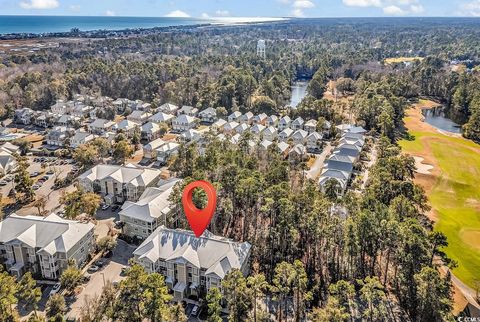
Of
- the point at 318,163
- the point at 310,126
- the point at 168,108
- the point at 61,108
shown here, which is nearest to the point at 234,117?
the point at 168,108

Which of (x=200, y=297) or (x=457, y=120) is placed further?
(x=457, y=120)

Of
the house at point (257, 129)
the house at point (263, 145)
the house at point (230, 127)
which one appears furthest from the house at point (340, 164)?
the house at point (230, 127)

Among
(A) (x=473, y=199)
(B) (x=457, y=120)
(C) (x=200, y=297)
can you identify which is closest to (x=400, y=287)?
(C) (x=200, y=297)

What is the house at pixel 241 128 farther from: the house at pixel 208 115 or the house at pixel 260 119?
the house at pixel 208 115

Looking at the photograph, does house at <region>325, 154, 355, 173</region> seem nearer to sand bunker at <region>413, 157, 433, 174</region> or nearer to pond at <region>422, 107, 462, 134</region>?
sand bunker at <region>413, 157, 433, 174</region>

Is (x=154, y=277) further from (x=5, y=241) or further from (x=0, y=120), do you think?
(x=0, y=120)
